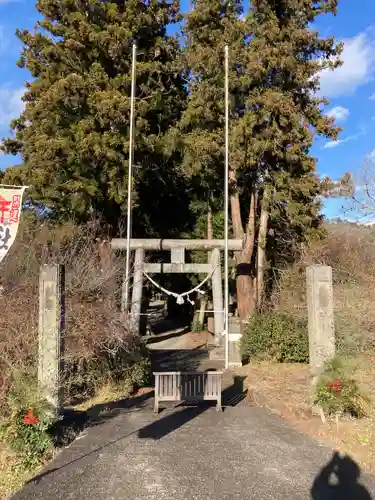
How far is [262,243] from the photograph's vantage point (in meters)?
15.7

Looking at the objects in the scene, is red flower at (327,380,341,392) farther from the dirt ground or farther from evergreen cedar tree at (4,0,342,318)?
evergreen cedar tree at (4,0,342,318)

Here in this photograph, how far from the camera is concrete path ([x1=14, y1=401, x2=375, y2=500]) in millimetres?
5082

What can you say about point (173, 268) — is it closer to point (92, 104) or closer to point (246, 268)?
point (246, 268)

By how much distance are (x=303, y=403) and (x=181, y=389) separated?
2235mm

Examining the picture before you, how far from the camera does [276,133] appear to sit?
47.2 ft

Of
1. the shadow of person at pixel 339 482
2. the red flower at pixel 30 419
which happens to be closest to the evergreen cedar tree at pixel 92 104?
the red flower at pixel 30 419

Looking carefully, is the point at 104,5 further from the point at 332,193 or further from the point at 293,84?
the point at 332,193

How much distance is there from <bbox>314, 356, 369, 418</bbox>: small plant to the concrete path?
2.15 ft

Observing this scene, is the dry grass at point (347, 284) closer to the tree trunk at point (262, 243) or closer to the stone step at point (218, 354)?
the tree trunk at point (262, 243)

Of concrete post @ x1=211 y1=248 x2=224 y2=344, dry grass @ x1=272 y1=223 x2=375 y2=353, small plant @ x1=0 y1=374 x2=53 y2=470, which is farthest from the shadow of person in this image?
concrete post @ x1=211 y1=248 x2=224 y2=344

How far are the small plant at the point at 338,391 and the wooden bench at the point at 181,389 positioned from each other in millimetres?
1880

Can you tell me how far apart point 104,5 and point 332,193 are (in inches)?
393

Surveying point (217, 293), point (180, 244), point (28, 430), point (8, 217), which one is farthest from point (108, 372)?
point (180, 244)

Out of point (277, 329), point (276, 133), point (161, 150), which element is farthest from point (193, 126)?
point (277, 329)
